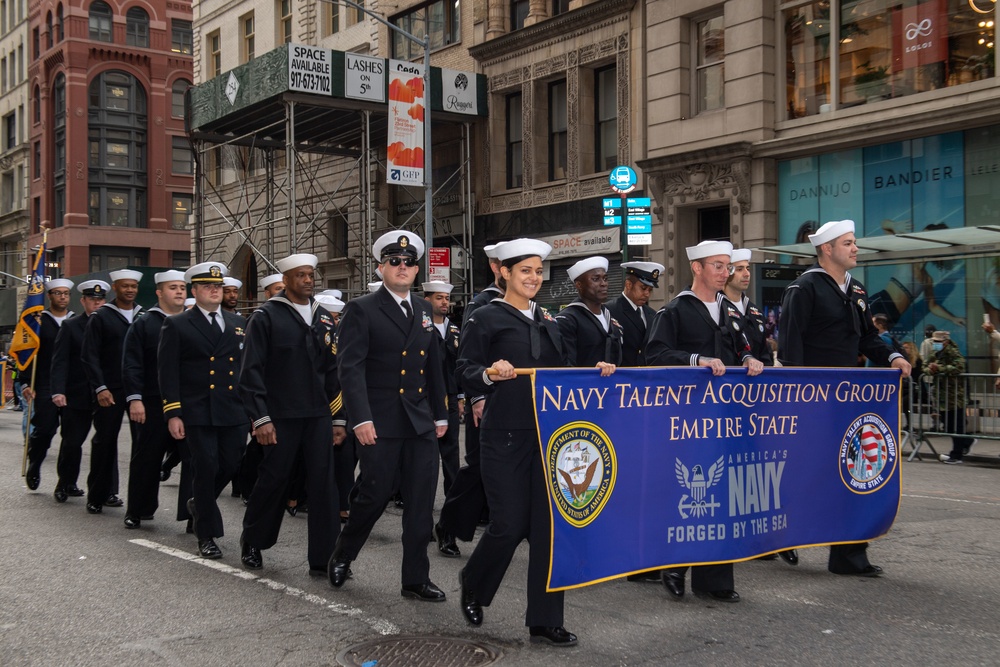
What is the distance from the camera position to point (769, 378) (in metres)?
6.80

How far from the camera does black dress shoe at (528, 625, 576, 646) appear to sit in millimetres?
5570

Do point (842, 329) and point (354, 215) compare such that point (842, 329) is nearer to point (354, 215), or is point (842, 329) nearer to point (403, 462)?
point (403, 462)

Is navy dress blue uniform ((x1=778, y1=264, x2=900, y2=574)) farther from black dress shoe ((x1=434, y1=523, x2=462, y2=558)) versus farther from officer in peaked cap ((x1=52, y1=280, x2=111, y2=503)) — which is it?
officer in peaked cap ((x1=52, y1=280, x2=111, y2=503))

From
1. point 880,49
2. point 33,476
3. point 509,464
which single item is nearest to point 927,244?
point 880,49

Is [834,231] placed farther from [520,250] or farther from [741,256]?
[520,250]

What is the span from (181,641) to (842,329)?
4.54 meters

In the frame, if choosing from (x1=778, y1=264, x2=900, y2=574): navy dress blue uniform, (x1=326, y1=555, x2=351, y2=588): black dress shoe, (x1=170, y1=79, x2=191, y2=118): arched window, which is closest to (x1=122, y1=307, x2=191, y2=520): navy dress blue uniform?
(x1=326, y1=555, x2=351, y2=588): black dress shoe

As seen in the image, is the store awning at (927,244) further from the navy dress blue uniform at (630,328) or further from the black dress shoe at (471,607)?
the black dress shoe at (471,607)

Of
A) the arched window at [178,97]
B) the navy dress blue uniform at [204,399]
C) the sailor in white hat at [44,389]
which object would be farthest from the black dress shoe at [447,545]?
the arched window at [178,97]

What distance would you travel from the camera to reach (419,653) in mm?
5480

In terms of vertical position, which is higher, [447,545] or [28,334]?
[28,334]

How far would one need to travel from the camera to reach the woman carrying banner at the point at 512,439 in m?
5.66

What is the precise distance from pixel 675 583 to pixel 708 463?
77cm

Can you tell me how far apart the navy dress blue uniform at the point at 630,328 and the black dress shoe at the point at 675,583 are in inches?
89.5
